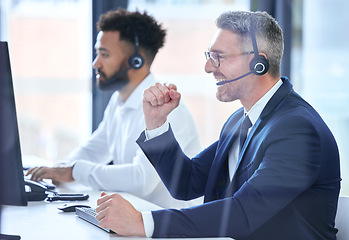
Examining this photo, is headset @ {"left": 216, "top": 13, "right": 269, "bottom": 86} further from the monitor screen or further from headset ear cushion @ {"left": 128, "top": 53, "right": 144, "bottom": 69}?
headset ear cushion @ {"left": 128, "top": 53, "right": 144, "bottom": 69}

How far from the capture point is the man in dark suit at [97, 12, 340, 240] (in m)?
1.29

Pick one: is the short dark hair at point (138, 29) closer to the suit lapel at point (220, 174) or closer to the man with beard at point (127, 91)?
the man with beard at point (127, 91)

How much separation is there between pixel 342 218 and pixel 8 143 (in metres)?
0.91

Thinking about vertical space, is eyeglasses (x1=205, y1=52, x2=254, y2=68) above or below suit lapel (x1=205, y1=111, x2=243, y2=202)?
above

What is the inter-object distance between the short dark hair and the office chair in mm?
1402

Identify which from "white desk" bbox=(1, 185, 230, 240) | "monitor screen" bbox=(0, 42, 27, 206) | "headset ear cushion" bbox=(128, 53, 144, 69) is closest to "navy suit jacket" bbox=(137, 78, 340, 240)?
"white desk" bbox=(1, 185, 230, 240)

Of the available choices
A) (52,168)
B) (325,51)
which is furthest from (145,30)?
(325,51)

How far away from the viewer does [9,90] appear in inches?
47.1

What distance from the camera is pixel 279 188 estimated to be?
1324 millimetres

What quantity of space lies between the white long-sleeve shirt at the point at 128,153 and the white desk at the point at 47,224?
0.29m

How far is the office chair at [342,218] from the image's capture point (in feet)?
4.73

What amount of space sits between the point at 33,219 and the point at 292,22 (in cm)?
267

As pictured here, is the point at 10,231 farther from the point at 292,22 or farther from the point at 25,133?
the point at 292,22

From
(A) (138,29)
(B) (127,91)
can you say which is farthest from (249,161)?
(A) (138,29)
